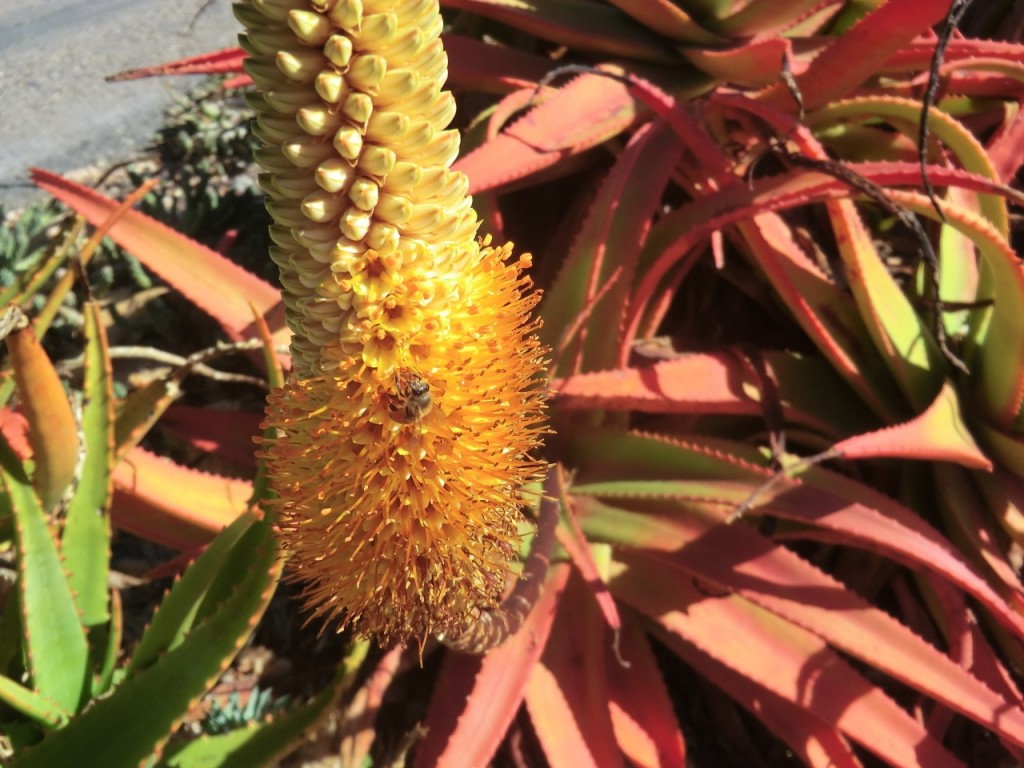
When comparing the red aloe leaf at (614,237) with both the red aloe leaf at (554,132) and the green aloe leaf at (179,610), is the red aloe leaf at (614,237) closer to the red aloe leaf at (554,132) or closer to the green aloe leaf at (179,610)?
the red aloe leaf at (554,132)

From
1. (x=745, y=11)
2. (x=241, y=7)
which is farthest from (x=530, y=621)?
(x=745, y=11)

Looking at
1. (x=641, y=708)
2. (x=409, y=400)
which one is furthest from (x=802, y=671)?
(x=409, y=400)

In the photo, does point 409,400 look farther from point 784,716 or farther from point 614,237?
point 784,716

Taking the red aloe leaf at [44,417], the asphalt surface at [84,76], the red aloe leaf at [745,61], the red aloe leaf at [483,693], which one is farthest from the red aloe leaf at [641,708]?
the asphalt surface at [84,76]

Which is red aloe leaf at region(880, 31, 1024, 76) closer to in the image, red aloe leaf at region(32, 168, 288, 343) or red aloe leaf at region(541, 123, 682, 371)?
red aloe leaf at region(541, 123, 682, 371)

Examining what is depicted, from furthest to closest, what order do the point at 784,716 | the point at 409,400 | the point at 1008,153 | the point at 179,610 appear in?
the point at 1008,153
the point at 784,716
the point at 179,610
the point at 409,400

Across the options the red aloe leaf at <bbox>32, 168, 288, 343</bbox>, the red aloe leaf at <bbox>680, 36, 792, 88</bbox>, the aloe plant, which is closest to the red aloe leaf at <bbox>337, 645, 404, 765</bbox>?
the aloe plant
